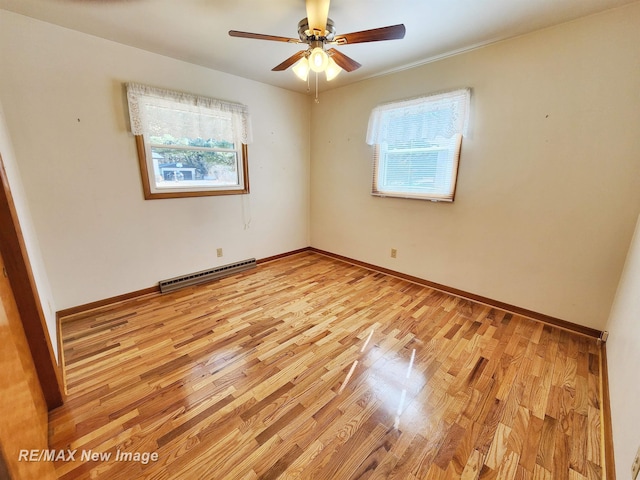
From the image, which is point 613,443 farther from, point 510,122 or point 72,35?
point 72,35

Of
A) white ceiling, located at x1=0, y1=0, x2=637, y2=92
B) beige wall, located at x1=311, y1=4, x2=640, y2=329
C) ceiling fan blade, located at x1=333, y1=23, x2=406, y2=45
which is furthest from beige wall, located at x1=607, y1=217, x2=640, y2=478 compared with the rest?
ceiling fan blade, located at x1=333, y1=23, x2=406, y2=45

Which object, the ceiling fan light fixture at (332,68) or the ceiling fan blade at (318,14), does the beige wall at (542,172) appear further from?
the ceiling fan blade at (318,14)

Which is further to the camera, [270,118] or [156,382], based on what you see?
[270,118]

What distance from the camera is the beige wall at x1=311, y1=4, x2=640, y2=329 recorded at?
187 centimetres

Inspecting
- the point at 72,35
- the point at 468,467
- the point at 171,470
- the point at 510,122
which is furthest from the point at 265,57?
the point at 468,467

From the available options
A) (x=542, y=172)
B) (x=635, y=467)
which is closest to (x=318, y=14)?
(x=542, y=172)

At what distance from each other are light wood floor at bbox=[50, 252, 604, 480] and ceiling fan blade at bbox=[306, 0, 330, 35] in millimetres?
2184

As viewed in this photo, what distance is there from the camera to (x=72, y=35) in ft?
6.84

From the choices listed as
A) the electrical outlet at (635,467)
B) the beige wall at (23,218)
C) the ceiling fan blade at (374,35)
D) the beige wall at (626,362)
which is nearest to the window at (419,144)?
the ceiling fan blade at (374,35)

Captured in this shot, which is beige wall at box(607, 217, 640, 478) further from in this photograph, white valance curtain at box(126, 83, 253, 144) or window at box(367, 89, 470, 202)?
white valance curtain at box(126, 83, 253, 144)

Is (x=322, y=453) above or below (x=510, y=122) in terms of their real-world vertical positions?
below

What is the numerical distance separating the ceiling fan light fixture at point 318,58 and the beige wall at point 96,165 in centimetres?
170

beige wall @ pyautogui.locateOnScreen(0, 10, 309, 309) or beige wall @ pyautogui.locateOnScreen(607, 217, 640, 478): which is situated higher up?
beige wall @ pyautogui.locateOnScreen(0, 10, 309, 309)

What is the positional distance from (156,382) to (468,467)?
1765 millimetres
